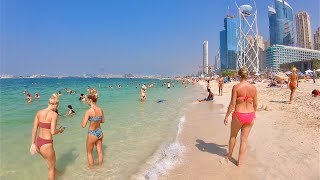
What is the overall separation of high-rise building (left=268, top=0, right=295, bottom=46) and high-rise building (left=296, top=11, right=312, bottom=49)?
21.2 feet

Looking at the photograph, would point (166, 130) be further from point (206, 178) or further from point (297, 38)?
point (297, 38)

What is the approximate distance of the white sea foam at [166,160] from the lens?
18.8 ft

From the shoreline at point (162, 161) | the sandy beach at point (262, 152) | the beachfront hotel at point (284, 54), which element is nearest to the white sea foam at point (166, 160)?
the shoreline at point (162, 161)

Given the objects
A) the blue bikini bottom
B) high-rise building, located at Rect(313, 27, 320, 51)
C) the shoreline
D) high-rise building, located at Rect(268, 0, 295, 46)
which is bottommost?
the shoreline

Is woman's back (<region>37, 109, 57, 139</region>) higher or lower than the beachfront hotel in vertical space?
lower

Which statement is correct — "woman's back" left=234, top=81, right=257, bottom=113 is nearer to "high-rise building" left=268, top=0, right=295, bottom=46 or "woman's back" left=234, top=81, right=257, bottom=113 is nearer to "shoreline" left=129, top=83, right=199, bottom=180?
"shoreline" left=129, top=83, right=199, bottom=180

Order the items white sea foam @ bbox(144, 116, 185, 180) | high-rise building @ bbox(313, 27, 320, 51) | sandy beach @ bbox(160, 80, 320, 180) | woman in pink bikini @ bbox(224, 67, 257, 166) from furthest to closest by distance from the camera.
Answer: high-rise building @ bbox(313, 27, 320, 51)
white sea foam @ bbox(144, 116, 185, 180)
woman in pink bikini @ bbox(224, 67, 257, 166)
sandy beach @ bbox(160, 80, 320, 180)

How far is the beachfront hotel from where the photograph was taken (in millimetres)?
157250

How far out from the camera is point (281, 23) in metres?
186

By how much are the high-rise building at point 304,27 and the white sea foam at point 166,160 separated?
211 meters

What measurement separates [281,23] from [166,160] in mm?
200672

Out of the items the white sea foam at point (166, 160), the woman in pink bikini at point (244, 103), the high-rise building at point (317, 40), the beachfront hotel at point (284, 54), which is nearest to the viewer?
the woman in pink bikini at point (244, 103)

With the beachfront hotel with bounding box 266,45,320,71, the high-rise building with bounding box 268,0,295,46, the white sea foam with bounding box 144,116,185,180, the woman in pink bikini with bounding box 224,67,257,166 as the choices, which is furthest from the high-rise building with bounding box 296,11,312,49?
the woman in pink bikini with bounding box 224,67,257,166

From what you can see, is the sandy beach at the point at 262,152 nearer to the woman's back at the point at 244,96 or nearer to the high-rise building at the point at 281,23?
the woman's back at the point at 244,96
